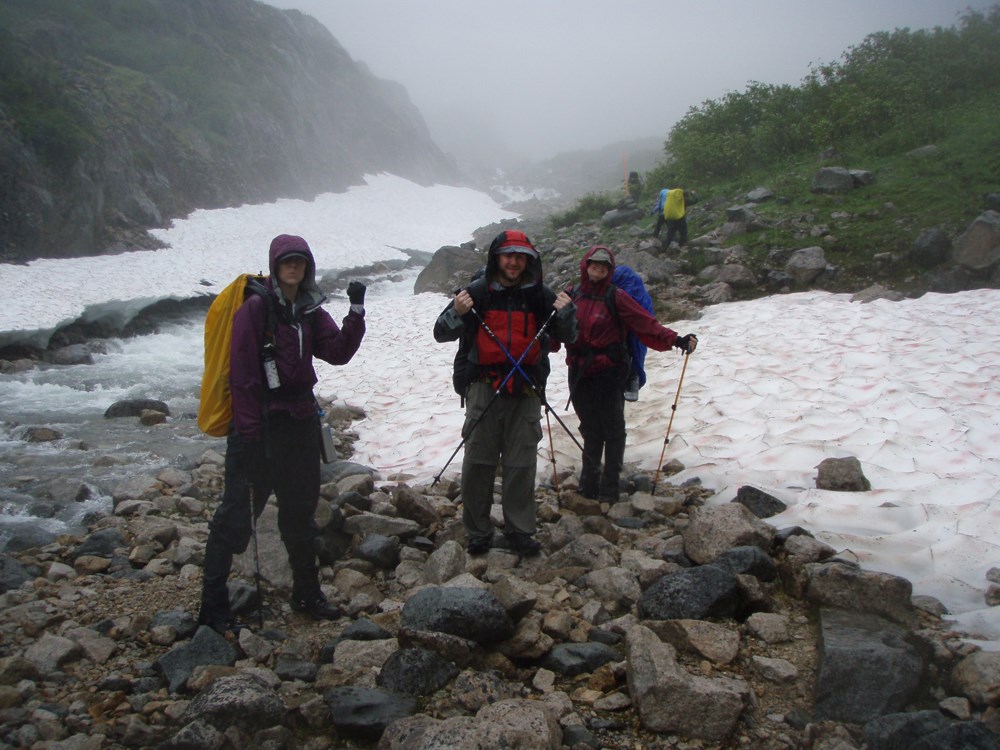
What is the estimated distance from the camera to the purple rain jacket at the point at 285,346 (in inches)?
148

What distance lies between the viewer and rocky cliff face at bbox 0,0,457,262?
2094 centimetres

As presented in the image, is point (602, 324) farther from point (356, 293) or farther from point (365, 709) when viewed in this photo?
point (365, 709)

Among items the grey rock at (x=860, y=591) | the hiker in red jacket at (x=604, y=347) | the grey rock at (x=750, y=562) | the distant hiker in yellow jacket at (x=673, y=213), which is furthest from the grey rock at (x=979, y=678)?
the distant hiker in yellow jacket at (x=673, y=213)

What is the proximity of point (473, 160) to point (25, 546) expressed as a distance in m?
107

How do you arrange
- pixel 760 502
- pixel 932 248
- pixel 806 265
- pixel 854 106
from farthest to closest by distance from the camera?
pixel 854 106
pixel 806 265
pixel 932 248
pixel 760 502

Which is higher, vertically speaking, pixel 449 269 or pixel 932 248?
pixel 932 248

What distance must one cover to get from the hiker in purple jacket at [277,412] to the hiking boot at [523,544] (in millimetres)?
1407

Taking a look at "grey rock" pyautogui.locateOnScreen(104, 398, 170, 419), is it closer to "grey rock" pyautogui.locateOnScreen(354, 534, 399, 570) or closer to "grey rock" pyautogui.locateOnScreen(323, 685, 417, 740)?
"grey rock" pyautogui.locateOnScreen(354, 534, 399, 570)

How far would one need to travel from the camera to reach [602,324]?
570 cm

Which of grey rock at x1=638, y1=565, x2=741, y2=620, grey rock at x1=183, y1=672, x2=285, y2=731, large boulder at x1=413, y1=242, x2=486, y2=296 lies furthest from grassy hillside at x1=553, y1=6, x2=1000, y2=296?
grey rock at x1=183, y1=672, x2=285, y2=731

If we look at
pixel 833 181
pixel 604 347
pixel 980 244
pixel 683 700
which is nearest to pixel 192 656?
pixel 683 700

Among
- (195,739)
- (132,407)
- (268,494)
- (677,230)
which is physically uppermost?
(677,230)

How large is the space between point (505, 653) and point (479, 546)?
1434mm

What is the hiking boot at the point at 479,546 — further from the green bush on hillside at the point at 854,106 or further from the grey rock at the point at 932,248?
the green bush on hillside at the point at 854,106
